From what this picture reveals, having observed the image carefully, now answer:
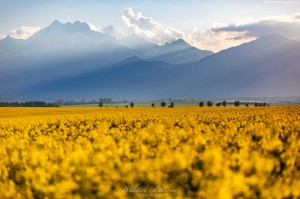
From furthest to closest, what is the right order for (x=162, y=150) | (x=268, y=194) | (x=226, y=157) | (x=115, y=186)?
(x=162, y=150), (x=226, y=157), (x=115, y=186), (x=268, y=194)

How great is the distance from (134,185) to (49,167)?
2283mm

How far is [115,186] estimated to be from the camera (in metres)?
9.09

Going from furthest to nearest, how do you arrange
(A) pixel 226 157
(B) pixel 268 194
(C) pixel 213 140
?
(C) pixel 213 140 → (A) pixel 226 157 → (B) pixel 268 194

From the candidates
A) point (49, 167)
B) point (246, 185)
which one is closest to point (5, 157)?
point (49, 167)

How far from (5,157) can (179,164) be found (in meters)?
7.47

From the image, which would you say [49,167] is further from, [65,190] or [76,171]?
[65,190]

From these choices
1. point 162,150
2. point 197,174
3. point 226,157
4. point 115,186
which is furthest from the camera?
point 162,150

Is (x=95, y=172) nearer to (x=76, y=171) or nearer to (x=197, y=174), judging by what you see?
(x=76, y=171)

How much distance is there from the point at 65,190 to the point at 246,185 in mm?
3390

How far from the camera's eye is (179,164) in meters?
8.65

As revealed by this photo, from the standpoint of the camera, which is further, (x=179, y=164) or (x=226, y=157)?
(x=226, y=157)

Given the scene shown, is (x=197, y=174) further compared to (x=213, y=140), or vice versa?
(x=213, y=140)

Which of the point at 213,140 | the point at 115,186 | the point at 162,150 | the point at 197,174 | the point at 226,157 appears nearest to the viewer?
the point at 197,174

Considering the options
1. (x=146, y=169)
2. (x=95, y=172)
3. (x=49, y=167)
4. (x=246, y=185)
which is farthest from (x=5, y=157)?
(x=246, y=185)
